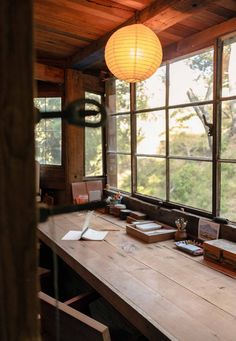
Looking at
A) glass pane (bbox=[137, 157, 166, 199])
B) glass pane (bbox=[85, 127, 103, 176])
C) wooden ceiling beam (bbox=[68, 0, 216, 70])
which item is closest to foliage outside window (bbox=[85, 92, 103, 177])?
glass pane (bbox=[85, 127, 103, 176])

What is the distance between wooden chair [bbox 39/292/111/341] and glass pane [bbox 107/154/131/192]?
221cm

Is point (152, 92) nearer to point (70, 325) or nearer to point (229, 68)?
point (229, 68)

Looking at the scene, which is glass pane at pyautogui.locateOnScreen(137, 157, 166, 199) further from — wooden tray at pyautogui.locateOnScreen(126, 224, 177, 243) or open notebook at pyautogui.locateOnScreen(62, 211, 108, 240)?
open notebook at pyautogui.locateOnScreen(62, 211, 108, 240)

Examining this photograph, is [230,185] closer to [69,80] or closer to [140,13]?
[140,13]

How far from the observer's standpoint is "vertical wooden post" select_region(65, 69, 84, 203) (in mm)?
3578

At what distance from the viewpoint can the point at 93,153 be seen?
382 cm

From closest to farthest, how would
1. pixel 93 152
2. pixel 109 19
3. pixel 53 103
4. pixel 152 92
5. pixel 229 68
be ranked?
pixel 229 68 → pixel 109 19 → pixel 152 92 → pixel 53 103 → pixel 93 152

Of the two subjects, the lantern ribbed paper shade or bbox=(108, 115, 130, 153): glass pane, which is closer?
the lantern ribbed paper shade

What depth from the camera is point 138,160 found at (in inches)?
126

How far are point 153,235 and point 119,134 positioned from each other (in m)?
1.54

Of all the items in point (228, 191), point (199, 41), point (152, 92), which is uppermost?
point (199, 41)

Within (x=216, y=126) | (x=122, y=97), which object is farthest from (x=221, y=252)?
(x=122, y=97)

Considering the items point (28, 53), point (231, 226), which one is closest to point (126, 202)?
point (231, 226)

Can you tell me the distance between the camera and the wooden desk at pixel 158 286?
125 cm
